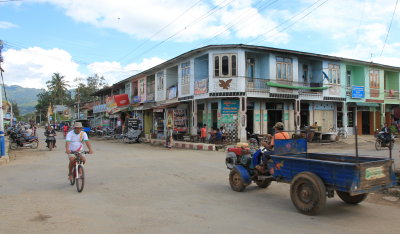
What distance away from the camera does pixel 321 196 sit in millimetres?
5043

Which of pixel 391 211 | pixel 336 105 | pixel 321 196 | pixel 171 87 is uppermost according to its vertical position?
pixel 171 87

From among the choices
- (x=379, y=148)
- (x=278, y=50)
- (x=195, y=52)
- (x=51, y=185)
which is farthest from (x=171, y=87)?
(x=51, y=185)

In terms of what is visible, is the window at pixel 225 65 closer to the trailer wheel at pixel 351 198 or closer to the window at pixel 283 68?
the window at pixel 283 68

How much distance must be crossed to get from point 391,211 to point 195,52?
17703mm

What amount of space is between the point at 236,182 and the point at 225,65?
14.4 metres

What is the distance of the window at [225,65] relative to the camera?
67.1 ft

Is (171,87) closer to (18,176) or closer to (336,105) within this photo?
(336,105)

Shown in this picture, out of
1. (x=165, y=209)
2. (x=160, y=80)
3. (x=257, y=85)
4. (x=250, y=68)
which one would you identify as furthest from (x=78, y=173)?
(x=160, y=80)

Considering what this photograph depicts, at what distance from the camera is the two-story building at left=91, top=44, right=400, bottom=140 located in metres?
20.5

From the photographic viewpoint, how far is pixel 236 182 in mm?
7215

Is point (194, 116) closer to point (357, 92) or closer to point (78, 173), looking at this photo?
point (357, 92)

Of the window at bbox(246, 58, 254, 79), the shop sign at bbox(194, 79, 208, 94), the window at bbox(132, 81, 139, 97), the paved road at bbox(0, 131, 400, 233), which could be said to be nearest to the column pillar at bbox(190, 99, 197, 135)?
the shop sign at bbox(194, 79, 208, 94)

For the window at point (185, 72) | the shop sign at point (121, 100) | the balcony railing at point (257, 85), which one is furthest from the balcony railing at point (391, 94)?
the shop sign at point (121, 100)

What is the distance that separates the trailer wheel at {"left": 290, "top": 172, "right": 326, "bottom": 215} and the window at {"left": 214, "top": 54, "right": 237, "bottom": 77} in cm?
1545
